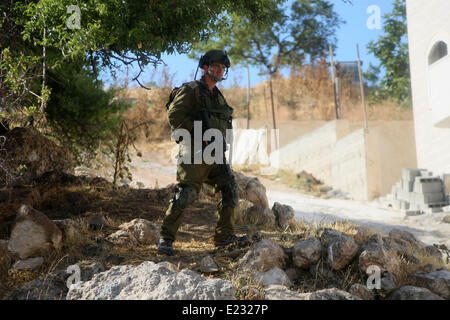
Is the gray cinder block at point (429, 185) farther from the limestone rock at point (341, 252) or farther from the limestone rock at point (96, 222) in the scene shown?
the limestone rock at point (96, 222)

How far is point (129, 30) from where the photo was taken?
A: 4.80 meters

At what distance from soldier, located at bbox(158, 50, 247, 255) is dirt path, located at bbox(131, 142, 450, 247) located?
2.98 metres

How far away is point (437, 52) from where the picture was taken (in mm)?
11180

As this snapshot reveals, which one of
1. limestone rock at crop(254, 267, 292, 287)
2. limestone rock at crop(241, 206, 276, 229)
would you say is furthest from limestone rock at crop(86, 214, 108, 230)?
limestone rock at crop(254, 267, 292, 287)

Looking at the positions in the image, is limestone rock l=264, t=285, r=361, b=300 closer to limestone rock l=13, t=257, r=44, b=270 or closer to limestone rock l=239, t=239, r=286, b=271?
limestone rock l=239, t=239, r=286, b=271

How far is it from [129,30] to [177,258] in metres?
2.71

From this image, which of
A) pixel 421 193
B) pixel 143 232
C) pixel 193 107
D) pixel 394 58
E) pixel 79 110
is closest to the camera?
pixel 193 107

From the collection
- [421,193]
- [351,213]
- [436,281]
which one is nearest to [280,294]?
[436,281]

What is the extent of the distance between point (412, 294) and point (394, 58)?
55.2 feet

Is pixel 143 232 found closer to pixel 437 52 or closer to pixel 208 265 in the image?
pixel 208 265

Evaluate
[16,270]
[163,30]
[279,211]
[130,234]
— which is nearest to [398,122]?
[279,211]

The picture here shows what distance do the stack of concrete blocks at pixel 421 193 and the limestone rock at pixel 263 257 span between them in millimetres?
7495
